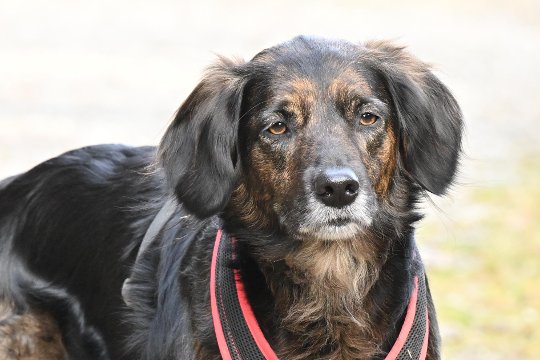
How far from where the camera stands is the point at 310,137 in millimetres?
4602

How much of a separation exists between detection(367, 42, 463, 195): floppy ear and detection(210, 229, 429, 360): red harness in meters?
0.43

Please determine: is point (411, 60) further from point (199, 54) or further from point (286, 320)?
point (199, 54)

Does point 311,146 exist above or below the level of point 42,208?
above

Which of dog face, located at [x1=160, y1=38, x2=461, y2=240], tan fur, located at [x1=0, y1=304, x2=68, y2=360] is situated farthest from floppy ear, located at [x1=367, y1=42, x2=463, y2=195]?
tan fur, located at [x1=0, y1=304, x2=68, y2=360]

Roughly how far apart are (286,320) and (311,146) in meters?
0.69

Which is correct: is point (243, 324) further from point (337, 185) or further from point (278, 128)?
point (278, 128)

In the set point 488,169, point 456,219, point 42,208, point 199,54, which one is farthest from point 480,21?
point 42,208

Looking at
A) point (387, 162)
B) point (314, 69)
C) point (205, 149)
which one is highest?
point (314, 69)

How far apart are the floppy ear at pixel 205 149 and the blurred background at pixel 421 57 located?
935 millimetres

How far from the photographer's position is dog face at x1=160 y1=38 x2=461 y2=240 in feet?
15.0

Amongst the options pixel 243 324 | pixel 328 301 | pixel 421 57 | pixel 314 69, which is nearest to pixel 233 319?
pixel 243 324

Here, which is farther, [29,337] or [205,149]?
[29,337]

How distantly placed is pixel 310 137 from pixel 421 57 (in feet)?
37.4

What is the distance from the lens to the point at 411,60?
506 cm
